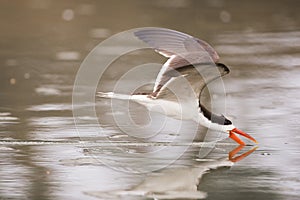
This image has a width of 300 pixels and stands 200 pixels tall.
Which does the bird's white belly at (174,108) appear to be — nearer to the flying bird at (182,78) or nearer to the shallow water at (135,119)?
the flying bird at (182,78)

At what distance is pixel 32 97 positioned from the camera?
9453 mm

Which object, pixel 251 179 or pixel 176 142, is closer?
pixel 251 179

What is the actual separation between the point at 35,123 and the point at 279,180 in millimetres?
2596

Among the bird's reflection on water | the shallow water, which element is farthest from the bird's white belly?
the bird's reflection on water

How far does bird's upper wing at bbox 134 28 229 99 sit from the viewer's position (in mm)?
7066

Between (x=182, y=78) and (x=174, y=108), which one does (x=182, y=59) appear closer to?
(x=182, y=78)

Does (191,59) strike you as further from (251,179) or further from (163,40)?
(251,179)

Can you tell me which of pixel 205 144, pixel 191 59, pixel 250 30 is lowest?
pixel 250 30

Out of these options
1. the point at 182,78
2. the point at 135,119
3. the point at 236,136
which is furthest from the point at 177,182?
the point at 135,119

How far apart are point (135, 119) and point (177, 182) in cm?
209

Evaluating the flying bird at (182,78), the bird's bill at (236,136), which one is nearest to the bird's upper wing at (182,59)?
the flying bird at (182,78)

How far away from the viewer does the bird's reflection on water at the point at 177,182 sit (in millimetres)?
6109

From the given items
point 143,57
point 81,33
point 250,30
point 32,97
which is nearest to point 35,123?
point 32,97

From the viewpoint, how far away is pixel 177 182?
6.52 m
